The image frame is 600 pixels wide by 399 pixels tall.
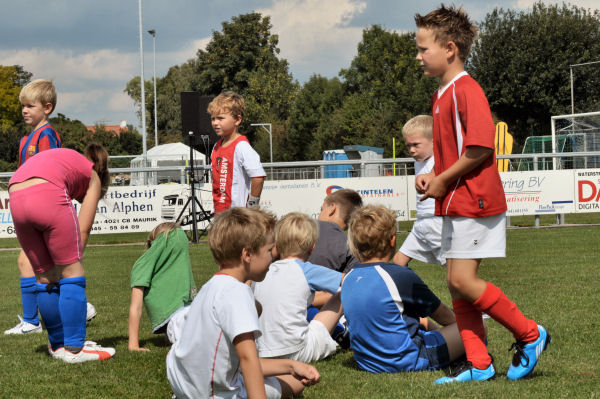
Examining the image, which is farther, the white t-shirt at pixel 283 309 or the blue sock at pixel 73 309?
the blue sock at pixel 73 309

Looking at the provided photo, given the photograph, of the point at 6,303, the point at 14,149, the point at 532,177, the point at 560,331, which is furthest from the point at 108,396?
the point at 14,149

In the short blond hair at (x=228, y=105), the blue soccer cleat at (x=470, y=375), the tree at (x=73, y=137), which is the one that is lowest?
the blue soccer cleat at (x=470, y=375)

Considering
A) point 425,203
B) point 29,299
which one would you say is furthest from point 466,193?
point 29,299

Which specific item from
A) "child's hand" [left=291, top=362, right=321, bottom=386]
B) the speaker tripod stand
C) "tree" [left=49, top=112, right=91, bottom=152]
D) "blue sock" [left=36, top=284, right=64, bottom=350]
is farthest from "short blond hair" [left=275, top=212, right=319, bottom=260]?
"tree" [left=49, top=112, right=91, bottom=152]

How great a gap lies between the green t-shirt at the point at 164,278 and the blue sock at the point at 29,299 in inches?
51.8

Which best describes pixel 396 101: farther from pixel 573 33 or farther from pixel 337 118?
pixel 573 33

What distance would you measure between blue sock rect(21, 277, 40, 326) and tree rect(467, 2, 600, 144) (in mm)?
49158

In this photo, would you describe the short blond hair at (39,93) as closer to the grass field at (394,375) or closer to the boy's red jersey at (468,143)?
the grass field at (394,375)

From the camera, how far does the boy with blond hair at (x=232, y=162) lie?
6.09m

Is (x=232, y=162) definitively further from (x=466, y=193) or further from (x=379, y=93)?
(x=379, y=93)

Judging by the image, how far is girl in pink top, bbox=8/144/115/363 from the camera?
16.5 ft

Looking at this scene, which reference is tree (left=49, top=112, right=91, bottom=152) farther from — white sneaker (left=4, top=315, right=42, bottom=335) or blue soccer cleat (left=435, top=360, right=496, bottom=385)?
blue soccer cleat (left=435, top=360, right=496, bottom=385)

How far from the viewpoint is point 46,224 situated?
4992 mm

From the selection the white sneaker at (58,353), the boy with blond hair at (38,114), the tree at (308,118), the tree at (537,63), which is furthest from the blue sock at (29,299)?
the tree at (308,118)
